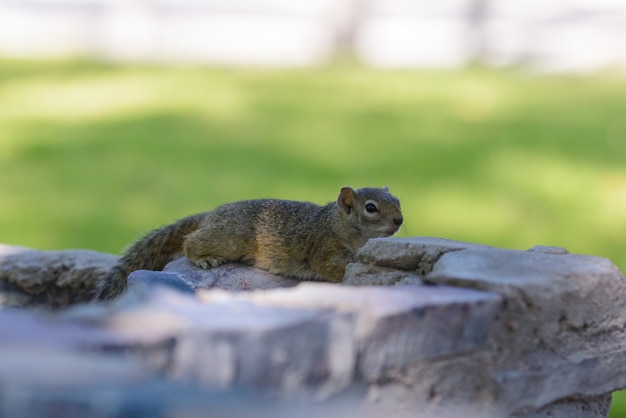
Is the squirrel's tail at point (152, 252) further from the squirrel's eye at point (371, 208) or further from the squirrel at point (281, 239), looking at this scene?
the squirrel's eye at point (371, 208)

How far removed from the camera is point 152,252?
4312 mm

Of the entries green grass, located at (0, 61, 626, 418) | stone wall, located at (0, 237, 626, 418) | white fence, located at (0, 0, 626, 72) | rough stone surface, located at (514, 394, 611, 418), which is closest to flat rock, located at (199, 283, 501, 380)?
stone wall, located at (0, 237, 626, 418)

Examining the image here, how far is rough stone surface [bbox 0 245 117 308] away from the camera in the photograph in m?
4.30

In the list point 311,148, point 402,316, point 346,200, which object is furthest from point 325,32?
Answer: point 402,316

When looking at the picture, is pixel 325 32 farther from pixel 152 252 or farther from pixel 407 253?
pixel 407 253

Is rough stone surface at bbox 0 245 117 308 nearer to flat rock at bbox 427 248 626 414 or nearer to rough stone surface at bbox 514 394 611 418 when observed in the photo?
flat rock at bbox 427 248 626 414

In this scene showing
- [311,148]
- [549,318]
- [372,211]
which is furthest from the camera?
[311,148]

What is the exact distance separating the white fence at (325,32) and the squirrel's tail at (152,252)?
18.7 feet

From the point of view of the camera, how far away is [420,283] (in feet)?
9.68

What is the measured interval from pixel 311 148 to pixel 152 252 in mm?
3538

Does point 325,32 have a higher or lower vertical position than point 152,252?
higher

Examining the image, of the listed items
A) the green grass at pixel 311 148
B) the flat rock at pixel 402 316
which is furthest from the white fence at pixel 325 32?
the flat rock at pixel 402 316

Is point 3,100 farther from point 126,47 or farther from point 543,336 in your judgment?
point 543,336

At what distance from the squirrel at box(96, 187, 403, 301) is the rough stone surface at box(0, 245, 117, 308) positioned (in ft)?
0.66
